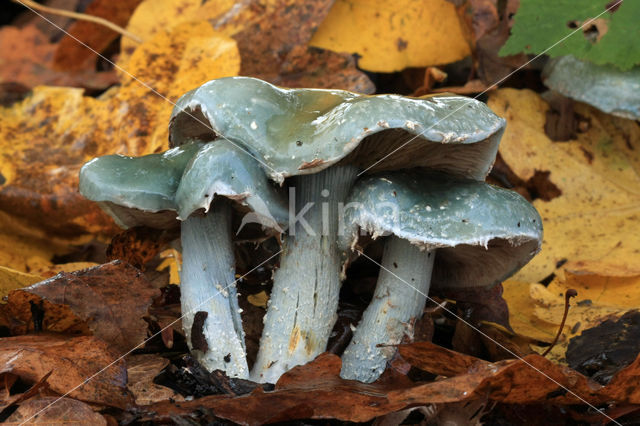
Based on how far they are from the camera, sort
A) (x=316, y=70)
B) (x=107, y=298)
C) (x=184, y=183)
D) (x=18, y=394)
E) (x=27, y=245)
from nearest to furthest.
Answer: (x=18, y=394) < (x=184, y=183) < (x=107, y=298) < (x=27, y=245) < (x=316, y=70)

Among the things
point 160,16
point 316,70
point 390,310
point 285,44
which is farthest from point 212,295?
point 160,16

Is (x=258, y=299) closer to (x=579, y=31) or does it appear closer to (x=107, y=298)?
(x=107, y=298)

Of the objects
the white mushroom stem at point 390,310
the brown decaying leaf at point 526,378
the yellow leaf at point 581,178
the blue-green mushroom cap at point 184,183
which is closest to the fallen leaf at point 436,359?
the brown decaying leaf at point 526,378

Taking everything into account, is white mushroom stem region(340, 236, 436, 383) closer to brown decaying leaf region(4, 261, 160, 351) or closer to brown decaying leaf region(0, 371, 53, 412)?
brown decaying leaf region(4, 261, 160, 351)

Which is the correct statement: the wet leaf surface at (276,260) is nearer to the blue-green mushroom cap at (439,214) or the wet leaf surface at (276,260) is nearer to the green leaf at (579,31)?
the green leaf at (579,31)

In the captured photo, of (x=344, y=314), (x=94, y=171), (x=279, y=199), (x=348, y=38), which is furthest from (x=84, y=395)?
(x=348, y=38)

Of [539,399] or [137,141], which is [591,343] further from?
[137,141]
